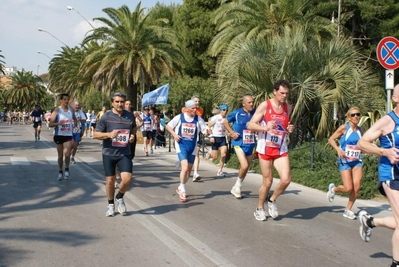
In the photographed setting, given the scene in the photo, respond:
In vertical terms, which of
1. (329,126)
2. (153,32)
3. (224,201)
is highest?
(153,32)

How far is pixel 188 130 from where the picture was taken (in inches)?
365

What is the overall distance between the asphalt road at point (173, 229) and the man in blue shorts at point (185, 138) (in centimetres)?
52

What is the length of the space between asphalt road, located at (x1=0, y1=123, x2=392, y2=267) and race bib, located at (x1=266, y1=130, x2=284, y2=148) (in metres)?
1.19

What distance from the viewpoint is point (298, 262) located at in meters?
5.53

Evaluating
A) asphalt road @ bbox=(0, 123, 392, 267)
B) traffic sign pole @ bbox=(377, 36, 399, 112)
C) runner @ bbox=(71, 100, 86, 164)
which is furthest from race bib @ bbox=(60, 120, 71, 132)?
traffic sign pole @ bbox=(377, 36, 399, 112)

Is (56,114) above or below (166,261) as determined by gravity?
above

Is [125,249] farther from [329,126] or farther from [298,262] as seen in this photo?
[329,126]

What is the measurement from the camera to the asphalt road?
222 inches

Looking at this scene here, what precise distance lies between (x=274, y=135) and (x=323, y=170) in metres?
4.97

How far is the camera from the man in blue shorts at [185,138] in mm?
9156

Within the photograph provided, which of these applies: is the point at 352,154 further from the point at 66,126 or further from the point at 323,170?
the point at 66,126

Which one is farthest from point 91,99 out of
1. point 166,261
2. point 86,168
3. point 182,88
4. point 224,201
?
point 166,261

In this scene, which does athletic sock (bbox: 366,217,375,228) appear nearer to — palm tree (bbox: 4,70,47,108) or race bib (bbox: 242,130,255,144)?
race bib (bbox: 242,130,255,144)

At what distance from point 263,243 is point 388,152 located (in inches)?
87.2
